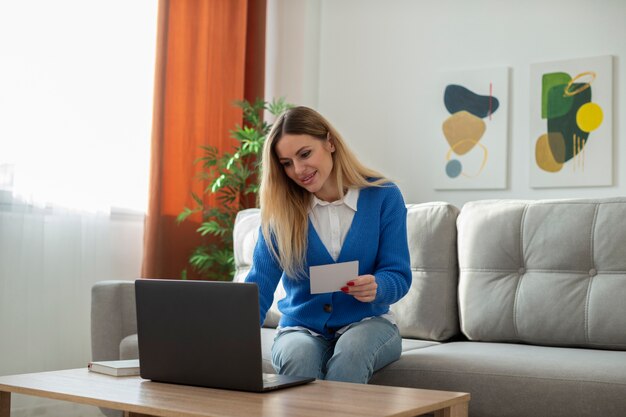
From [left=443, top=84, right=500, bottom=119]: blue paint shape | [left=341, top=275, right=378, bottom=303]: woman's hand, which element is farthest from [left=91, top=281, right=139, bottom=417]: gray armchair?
[left=443, top=84, right=500, bottom=119]: blue paint shape

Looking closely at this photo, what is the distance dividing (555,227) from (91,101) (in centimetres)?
199

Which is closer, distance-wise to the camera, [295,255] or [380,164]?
[295,255]

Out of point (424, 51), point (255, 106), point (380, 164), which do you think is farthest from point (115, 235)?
point (424, 51)

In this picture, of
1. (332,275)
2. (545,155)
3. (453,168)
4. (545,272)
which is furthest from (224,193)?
(332,275)

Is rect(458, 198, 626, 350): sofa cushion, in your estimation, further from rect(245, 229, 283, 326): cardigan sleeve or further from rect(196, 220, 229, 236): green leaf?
rect(196, 220, 229, 236): green leaf

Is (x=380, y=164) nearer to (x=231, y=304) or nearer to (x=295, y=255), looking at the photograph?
(x=295, y=255)

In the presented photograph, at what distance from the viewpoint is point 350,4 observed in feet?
13.8

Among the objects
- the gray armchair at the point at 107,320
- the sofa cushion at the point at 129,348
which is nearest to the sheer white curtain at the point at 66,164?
the gray armchair at the point at 107,320

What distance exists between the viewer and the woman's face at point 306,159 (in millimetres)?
2172

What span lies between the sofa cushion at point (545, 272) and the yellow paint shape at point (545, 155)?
3.17ft

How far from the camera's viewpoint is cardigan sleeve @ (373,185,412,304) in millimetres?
2033

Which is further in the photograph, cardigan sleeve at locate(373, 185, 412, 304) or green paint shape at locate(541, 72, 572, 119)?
green paint shape at locate(541, 72, 572, 119)

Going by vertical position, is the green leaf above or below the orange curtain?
below

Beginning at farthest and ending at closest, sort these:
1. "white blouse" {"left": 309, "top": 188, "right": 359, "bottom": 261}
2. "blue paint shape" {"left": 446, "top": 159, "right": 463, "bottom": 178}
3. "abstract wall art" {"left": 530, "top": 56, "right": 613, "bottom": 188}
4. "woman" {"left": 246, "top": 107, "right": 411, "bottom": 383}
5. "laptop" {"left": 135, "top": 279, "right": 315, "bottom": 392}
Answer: "blue paint shape" {"left": 446, "top": 159, "right": 463, "bottom": 178}, "abstract wall art" {"left": 530, "top": 56, "right": 613, "bottom": 188}, "white blouse" {"left": 309, "top": 188, "right": 359, "bottom": 261}, "woman" {"left": 246, "top": 107, "right": 411, "bottom": 383}, "laptop" {"left": 135, "top": 279, "right": 315, "bottom": 392}
